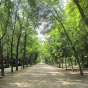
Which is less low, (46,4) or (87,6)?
(46,4)

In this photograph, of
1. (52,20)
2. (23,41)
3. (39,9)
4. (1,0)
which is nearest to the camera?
(39,9)

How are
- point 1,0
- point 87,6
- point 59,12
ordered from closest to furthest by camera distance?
point 87,6, point 1,0, point 59,12

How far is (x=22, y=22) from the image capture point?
23.2 metres

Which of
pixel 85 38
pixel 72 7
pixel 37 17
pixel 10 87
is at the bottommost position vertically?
pixel 10 87

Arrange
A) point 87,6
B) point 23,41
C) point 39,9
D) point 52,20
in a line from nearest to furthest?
point 87,6
point 39,9
point 52,20
point 23,41

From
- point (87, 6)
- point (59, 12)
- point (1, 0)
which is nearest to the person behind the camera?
point (87, 6)

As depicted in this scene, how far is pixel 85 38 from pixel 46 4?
6.85 meters

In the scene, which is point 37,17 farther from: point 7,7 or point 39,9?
point 7,7

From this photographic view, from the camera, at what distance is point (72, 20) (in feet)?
64.4

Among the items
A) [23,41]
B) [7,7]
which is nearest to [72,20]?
[7,7]

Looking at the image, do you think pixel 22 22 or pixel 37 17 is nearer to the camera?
pixel 37 17

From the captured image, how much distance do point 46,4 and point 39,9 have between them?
186 centimetres

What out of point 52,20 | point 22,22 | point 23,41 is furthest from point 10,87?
point 23,41

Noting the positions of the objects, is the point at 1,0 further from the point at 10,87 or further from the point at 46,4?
the point at 10,87
